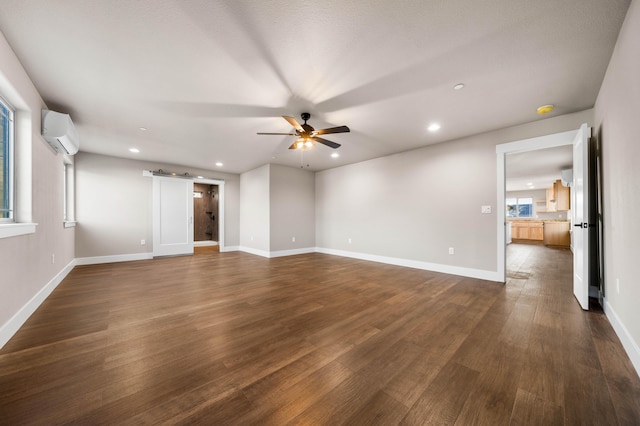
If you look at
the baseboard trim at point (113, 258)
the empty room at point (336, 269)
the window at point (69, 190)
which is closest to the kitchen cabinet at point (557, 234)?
the empty room at point (336, 269)

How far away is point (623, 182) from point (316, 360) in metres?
2.87

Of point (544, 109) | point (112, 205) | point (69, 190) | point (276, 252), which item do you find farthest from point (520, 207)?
point (69, 190)

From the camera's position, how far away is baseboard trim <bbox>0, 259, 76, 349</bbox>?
193 cm

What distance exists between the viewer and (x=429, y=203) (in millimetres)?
4656

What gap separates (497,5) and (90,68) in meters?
3.56

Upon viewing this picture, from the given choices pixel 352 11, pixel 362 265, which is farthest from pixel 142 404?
pixel 362 265

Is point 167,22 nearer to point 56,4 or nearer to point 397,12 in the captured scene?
point 56,4

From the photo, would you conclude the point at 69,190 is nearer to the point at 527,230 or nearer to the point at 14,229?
the point at 14,229

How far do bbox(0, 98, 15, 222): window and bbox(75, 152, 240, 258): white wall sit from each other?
3.53m

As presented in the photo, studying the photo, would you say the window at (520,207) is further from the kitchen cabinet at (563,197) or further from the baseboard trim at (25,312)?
the baseboard trim at (25,312)

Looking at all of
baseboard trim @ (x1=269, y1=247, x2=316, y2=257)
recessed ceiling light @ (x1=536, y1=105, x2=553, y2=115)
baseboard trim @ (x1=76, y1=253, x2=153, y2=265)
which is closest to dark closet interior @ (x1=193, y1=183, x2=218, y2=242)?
baseboard trim @ (x1=76, y1=253, x2=153, y2=265)

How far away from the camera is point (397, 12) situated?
1673mm

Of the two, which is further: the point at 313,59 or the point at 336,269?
the point at 336,269

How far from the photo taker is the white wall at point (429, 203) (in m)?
3.88
